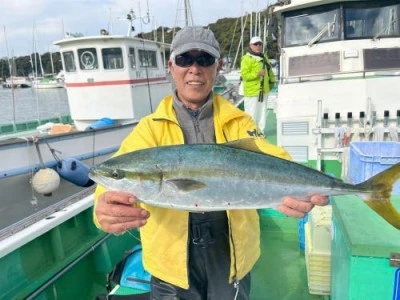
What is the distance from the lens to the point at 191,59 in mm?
1969

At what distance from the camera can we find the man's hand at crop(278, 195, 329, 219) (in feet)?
5.53

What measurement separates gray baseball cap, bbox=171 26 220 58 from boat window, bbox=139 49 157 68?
9.49m

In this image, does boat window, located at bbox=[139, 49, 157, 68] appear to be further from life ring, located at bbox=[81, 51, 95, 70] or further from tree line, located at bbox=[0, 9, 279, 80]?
tree line, located at bbox=[0, 9, 279, 80]

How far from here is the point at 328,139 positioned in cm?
573

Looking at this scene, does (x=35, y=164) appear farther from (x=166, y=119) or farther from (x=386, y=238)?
(x=386, y=238)

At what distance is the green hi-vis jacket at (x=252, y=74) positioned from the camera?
8.55 meters

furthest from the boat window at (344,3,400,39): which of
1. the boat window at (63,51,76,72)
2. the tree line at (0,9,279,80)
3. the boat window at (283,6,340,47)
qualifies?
the tree line at (0,9,279,80)

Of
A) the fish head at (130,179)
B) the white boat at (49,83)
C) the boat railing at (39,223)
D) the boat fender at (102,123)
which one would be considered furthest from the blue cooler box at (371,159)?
the white boat at (49,83)

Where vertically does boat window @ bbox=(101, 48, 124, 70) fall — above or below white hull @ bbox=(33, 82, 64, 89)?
below

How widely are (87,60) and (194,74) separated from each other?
9.42 meters

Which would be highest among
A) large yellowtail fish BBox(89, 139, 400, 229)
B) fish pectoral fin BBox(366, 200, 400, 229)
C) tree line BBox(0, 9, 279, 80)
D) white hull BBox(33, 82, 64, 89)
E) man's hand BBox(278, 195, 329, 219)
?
tree line BBox(0, 9, 279, 80)

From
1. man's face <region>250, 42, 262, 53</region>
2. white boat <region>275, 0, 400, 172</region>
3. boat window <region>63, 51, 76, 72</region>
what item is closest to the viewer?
white boat <region>275, 0, 400, 172</region>

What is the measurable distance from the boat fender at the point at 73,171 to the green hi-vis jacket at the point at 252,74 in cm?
440

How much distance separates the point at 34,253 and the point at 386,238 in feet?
10.5
